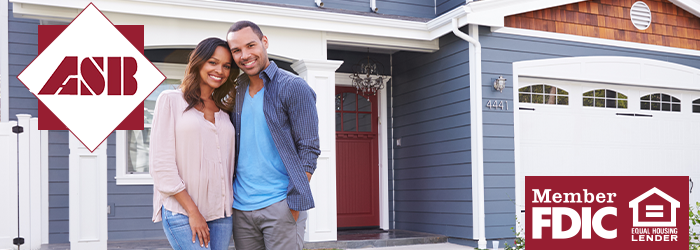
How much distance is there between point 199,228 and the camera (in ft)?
6.70

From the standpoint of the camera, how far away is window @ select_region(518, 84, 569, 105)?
6.71 m

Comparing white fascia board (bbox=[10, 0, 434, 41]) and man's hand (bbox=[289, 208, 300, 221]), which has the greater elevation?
white fascia board (bbox=[10, 0, 434, 41])

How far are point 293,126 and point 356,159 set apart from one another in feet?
18.4

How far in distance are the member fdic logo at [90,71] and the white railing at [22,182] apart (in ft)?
1.23

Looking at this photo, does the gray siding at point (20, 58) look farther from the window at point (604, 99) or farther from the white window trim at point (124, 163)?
the window at point (604, 99)

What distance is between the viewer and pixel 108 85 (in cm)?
529

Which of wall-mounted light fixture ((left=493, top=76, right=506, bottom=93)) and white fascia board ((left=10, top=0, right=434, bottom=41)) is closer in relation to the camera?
white fascia board ((left=10, top=0, right=434, bottom=41))

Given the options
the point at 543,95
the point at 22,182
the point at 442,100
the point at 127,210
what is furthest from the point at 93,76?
the point at 543,95

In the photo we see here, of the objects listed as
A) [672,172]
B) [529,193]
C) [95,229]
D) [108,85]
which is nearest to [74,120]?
[108,85]

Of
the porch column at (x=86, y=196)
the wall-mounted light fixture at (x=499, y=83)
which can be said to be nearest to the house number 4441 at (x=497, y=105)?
the wall-mounted light fixture at (x=499, y=83)

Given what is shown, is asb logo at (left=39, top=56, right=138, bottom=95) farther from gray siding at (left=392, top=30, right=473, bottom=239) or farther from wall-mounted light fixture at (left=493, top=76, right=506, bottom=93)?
wall-mounted light fixture at (left=493, top=76, right=506, bottom=93)

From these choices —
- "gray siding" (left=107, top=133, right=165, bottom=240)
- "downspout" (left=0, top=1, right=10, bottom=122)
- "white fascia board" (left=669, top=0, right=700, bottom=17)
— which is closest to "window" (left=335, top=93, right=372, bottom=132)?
"gray siding" (left=107, top=133, right=165, bottom=240)

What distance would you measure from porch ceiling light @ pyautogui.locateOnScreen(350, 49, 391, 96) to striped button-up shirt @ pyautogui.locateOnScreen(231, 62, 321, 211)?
528 centimetres

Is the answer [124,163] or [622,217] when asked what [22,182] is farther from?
[622,217]
